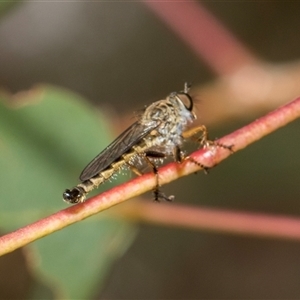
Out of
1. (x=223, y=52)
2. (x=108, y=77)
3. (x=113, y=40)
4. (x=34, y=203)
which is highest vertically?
(x=113, y=40)

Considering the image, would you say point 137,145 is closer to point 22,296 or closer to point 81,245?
point 81,245

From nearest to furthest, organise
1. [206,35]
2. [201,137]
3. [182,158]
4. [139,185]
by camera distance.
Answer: [139,185], [182,158], [201,137], [206,35]

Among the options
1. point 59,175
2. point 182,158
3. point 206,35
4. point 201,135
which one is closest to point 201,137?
point 201,135

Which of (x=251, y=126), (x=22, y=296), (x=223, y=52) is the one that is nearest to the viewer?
(x=251, y=126)

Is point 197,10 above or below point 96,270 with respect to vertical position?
above

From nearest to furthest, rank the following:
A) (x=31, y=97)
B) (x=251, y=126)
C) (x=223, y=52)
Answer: (x=251, y=126)
(x=31, y=97)
(x=223, y=52)

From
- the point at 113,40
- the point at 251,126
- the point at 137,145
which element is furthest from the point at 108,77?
the point at 251,126

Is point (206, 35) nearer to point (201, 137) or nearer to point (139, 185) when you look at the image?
point (201, 137)

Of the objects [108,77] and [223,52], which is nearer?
[223,52]

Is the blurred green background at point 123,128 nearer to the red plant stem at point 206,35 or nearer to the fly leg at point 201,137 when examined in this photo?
the red plant stem at point 206,35
